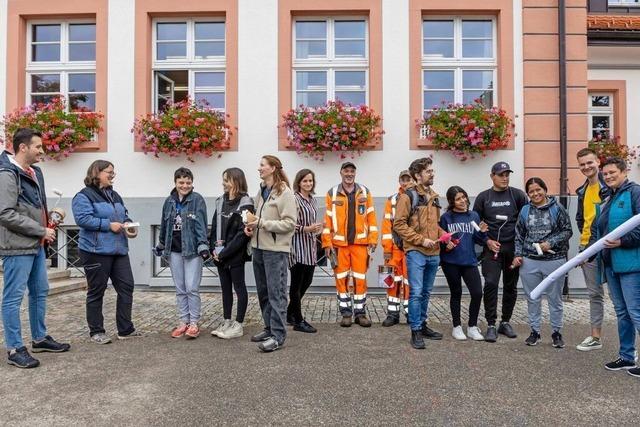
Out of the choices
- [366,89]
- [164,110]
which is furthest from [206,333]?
[366,89]

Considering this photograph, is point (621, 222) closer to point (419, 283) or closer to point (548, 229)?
point (548, 229)

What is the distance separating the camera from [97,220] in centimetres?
494

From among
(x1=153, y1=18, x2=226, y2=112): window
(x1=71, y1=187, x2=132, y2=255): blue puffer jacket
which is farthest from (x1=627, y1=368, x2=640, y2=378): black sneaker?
(x1=153, y1=18, x2=226, y2=112): window

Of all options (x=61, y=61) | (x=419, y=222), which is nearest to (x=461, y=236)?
(x=419, y=222)

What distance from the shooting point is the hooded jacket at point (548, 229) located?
4914 mm

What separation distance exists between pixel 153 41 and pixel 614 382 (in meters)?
8.34

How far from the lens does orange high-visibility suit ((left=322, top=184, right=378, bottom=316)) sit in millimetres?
5844

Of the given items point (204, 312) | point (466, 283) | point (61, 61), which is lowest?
point (204, 312)

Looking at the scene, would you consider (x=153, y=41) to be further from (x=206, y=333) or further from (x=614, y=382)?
(x=614, y=382)

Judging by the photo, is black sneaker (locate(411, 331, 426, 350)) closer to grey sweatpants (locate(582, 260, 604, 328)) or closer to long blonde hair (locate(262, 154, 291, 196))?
grey sweatpants (locate(582, 260, 604, 328))

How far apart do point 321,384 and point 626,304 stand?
2.60 meters

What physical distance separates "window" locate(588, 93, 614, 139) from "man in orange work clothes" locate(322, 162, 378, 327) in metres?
9.04

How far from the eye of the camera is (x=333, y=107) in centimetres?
804

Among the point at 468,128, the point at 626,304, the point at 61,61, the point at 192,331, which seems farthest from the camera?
the point at 61,61
